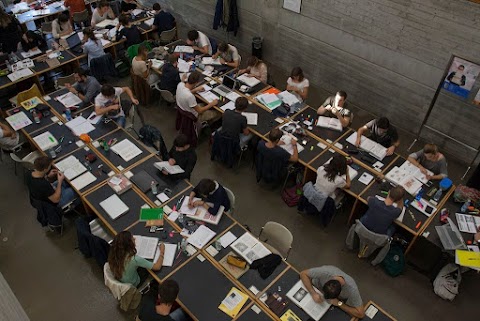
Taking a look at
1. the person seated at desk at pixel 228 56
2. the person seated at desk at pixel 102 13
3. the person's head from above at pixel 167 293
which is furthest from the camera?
the person seated at desk at pixel 102 13

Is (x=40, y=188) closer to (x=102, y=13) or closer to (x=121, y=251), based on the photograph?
(x=121, y=251)

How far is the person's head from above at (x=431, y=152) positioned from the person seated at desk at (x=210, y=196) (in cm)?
305

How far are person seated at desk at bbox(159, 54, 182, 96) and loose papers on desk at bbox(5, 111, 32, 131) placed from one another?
2.49 metres

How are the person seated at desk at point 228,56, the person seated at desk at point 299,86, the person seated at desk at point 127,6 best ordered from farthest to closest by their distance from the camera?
the person seated at desk at point 127,6, the person seated at desk at point 228,56, the person seated at desk at point 299,86

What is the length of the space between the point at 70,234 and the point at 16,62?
14.6 ft

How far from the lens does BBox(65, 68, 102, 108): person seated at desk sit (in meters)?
6.92

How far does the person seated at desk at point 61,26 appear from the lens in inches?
352

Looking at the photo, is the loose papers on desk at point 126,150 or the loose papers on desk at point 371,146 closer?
the loose papers on desk at point 126,150

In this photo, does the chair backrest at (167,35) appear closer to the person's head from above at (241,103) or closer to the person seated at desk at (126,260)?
the person's head from above at (241,103)

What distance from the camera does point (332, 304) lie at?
4270 mm

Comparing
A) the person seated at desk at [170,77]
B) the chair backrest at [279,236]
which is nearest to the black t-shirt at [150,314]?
the chair backrest at [279,236]

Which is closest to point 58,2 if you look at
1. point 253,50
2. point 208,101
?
point 253,50

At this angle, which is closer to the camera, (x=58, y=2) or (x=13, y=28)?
(x=13, y=28)

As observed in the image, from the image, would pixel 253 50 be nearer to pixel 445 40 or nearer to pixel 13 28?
pixel 445 40
